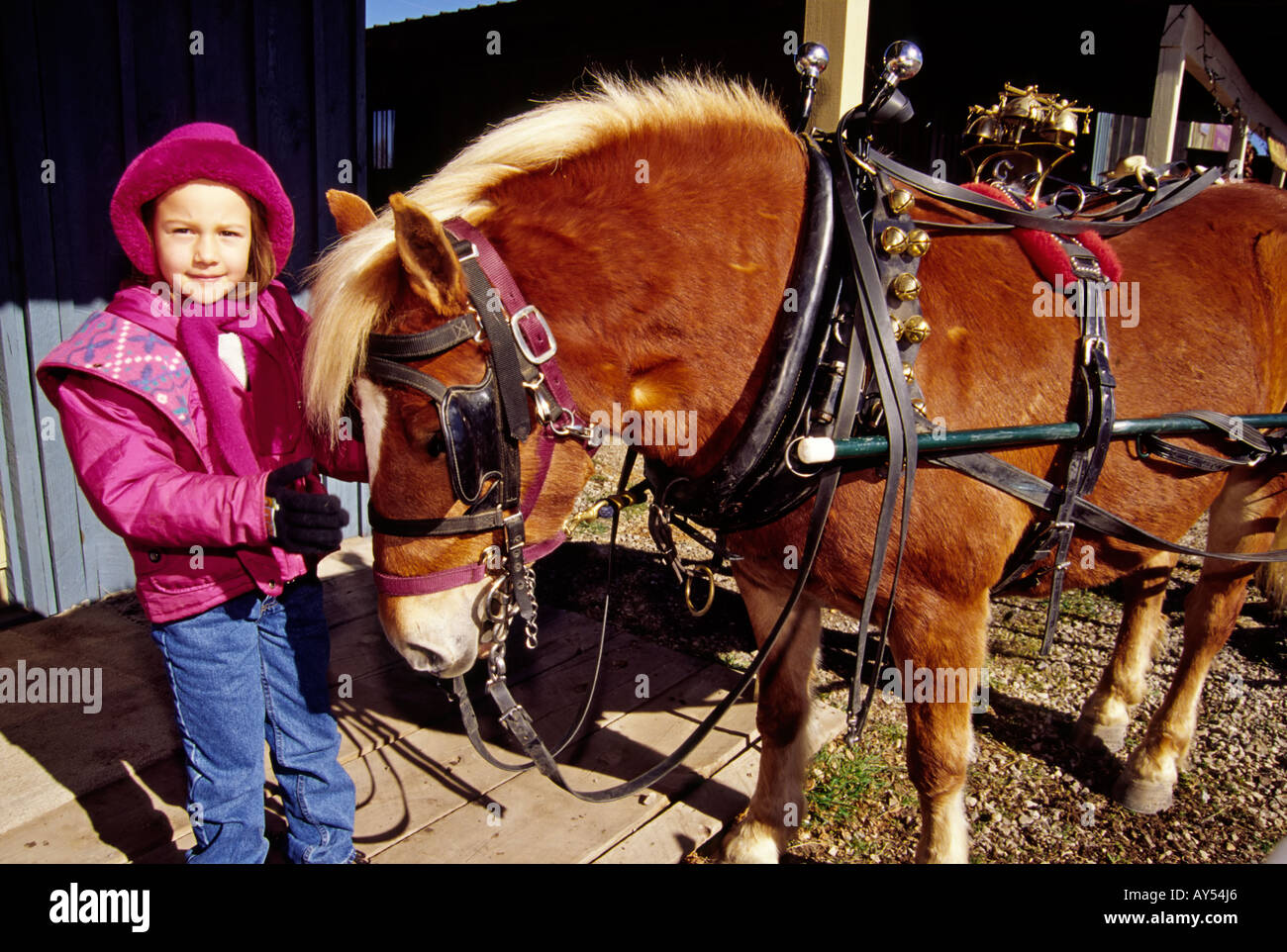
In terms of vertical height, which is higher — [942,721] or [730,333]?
[730,333]

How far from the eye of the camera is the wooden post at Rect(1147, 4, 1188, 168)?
5742 millimetres

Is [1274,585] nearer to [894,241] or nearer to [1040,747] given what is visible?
[1040,747]

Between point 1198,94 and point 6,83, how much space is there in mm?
13042

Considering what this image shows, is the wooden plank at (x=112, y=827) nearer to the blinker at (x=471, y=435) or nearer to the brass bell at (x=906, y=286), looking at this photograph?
the blinker at (x=471, y=435)

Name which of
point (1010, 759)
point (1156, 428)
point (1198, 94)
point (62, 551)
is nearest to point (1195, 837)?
point (1010, 759)

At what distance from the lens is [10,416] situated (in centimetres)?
296

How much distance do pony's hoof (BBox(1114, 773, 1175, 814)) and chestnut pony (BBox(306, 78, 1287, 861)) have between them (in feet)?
3.22

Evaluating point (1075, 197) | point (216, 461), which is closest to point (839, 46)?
point (1075, 197)

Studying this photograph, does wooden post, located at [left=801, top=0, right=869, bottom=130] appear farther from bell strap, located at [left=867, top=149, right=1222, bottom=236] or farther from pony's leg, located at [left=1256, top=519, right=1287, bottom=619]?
pony's leg, located at [left=1256, top=519, right=1287, bottom=619]

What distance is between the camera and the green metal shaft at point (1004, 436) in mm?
1393

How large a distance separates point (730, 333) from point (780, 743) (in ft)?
4.34

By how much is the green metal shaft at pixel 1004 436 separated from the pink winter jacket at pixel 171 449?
44.7 inches

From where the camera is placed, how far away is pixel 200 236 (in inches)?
60.7

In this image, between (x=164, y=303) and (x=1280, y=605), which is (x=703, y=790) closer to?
(x=164, y=303)
